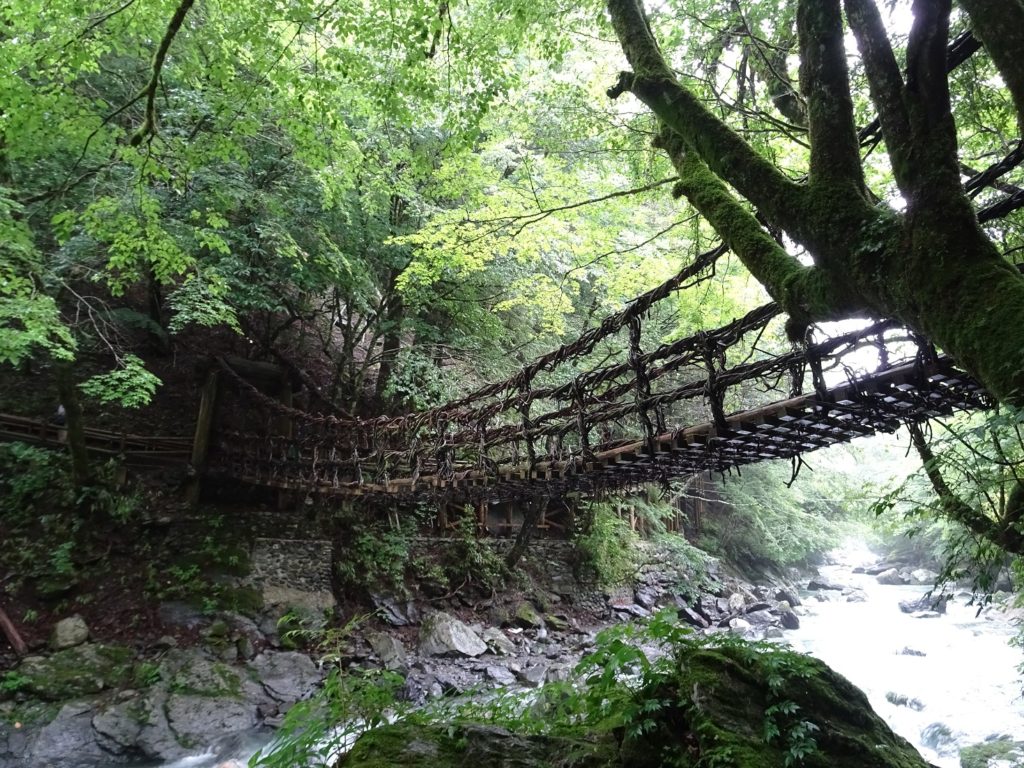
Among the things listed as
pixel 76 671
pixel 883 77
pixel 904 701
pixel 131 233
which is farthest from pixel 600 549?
pixel 883 77

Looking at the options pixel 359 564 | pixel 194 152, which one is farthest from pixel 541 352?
pixel 194 152

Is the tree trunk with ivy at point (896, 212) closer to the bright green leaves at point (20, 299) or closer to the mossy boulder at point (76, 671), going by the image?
the bright green leaves at point (20, 299)

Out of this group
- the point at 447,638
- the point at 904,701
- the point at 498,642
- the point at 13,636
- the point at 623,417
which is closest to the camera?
the point at 623,417

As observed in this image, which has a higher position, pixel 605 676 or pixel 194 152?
pixel 194 152

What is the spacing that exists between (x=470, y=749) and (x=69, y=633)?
4781 millimetres

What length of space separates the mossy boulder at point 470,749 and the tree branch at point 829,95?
1.75 m

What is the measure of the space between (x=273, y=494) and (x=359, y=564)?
1398mm

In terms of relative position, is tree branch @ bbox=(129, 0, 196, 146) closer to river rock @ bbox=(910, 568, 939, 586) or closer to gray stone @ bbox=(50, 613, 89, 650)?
A: gray stone @ bbox=(50, 613, 89, 650)

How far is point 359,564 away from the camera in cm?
687

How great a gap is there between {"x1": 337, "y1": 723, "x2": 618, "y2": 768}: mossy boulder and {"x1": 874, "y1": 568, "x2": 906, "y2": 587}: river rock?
15346mm

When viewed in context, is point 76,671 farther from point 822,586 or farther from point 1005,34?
point 822,586

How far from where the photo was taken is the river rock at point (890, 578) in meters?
13.6

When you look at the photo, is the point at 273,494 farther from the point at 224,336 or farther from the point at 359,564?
the point at 224,336

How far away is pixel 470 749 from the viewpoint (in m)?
1.71
